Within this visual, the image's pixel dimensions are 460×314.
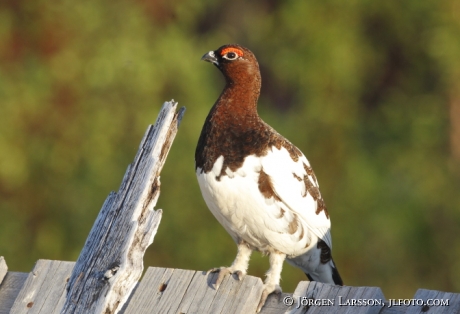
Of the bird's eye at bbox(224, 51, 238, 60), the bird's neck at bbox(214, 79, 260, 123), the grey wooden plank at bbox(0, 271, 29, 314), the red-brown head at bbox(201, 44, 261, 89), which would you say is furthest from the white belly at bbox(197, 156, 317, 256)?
the grey wooden plank at bbox(0, 271, 29, 314)

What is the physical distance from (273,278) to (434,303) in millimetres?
1316

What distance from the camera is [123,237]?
321 cm

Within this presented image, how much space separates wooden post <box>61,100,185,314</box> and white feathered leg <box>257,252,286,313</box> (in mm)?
472

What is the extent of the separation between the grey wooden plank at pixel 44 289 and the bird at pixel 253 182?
784 millimetres

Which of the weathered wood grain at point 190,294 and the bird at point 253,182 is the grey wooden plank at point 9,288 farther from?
the bird at point 253,182

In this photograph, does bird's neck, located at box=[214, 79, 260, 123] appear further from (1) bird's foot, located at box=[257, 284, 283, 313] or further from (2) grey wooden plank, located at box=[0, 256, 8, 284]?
(2) grey wooden plank, located at box=[0, 256, 8, 284]

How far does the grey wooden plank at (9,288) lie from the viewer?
363 centimetres

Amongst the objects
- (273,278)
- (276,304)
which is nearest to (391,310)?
(276,304)

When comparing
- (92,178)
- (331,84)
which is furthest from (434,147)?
(92,178)

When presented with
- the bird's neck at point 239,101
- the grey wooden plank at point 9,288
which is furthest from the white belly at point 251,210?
the grey wooden plank at point 9,288

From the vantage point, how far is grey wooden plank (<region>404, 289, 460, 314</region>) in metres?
2.62

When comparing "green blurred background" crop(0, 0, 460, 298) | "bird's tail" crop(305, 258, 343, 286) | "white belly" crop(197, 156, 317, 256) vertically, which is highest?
"green blurred background" crop(0, 0, 460, 298)

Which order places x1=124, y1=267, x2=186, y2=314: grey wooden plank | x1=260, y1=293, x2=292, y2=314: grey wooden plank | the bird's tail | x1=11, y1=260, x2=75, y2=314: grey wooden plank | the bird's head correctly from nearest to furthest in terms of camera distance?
1. x1=260, y1=293, x2=292, y2=314: grey wooden plank
2. x1=124, y1=267, x2=186, y2=314: grey wooden plank
3. x1=11, y1=260, x2=75, y2=314: grey wooden plank
4. the bird's head
5. the bird's tail

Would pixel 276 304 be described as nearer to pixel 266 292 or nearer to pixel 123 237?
pixel 266 292
